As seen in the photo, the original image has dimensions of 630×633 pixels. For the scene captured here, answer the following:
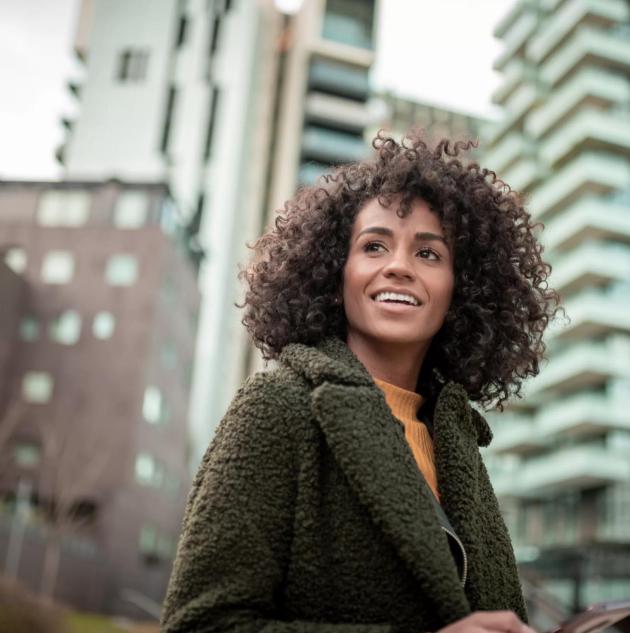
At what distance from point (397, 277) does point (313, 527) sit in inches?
26.4

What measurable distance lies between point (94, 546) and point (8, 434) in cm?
487

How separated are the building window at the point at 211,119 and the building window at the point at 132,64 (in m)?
5.08

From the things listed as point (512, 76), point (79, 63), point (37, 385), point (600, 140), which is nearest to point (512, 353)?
point (37, 385)

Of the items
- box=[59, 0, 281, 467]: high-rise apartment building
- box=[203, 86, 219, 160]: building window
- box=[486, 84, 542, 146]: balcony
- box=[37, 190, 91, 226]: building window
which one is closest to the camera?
box=[37, 190, 91, 226]: building window

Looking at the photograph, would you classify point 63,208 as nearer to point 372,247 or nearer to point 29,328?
point 29,328

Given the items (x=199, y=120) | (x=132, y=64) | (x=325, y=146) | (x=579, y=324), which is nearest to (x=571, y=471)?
(x=579, y=324)

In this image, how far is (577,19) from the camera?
4450cm

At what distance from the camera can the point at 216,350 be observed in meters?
52.9

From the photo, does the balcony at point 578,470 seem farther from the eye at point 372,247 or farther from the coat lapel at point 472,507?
the eye at point 372,247

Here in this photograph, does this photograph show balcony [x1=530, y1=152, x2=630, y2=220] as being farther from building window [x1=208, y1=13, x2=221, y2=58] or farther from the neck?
the neck

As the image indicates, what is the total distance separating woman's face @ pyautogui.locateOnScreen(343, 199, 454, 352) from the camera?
2328mm

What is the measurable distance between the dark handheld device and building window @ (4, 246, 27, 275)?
38.8 metres

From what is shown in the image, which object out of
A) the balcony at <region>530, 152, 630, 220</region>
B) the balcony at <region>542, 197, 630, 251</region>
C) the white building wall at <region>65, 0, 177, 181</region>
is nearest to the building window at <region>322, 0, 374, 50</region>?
the white building wall at <region>65, 0, 177, 181</region>

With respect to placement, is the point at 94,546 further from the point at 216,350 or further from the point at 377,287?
the point at 377,287
